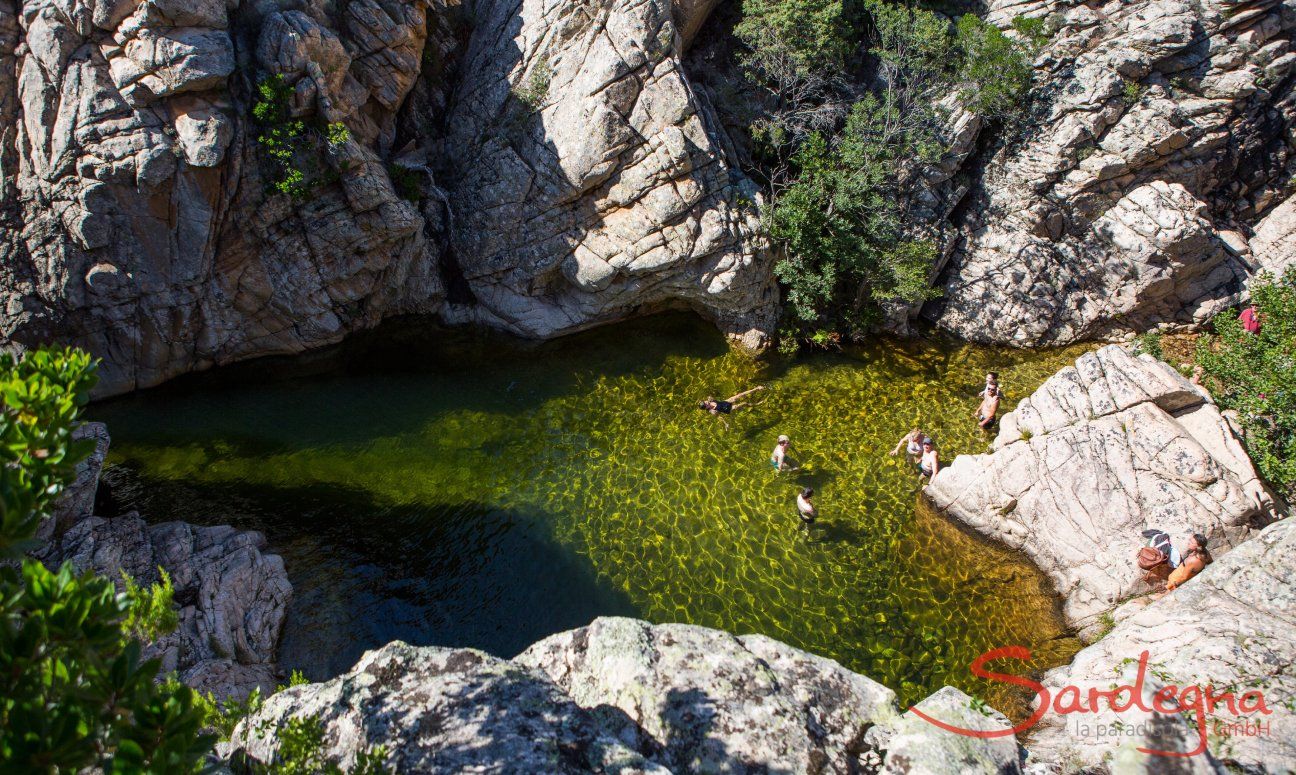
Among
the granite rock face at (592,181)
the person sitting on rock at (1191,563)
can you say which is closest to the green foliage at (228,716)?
the granite rock face at (592,181)

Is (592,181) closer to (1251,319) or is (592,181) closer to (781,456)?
(781,456)

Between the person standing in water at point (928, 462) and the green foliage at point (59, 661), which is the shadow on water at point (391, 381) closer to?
the person standing in water at point (928, 462)

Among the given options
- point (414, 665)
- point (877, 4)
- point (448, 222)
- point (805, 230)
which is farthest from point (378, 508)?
point (877, 4)

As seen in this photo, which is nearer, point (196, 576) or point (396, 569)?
point (196, 576)

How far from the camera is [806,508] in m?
14.4

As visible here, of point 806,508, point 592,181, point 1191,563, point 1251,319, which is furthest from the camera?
point 592,181

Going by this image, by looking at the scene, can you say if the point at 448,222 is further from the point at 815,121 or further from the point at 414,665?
the point at 414,665

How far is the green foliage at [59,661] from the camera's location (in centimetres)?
395

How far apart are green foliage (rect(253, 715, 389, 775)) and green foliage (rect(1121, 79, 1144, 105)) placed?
24723 millimetres

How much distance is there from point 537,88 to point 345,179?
6073 mm

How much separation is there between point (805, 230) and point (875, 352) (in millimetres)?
4483

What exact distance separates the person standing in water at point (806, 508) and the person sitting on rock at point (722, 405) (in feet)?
11.7

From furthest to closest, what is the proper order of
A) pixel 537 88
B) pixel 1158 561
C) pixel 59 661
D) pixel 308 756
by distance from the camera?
pixel 537 88
pixel 1158 561
pixel 308 756
pixel 59 661

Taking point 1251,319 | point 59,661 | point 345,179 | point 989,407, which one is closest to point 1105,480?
point 989,407
